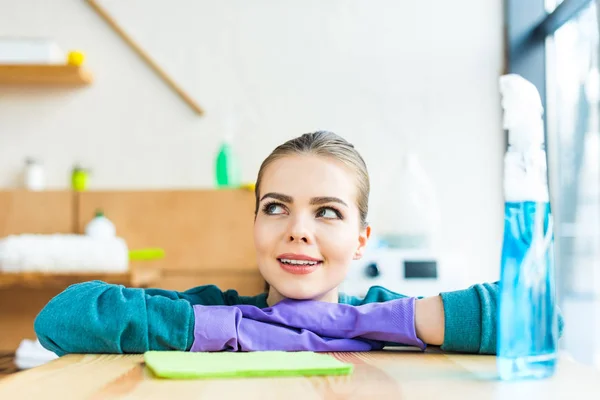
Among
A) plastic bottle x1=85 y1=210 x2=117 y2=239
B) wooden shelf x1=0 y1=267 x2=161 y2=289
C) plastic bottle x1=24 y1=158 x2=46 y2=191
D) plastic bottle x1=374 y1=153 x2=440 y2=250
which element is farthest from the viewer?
plastic bottle x1=24 y1=158 x2=46 y2=191

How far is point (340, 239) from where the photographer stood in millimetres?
1000

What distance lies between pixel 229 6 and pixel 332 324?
247 centimetres

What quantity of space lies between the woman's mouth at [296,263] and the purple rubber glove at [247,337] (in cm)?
12

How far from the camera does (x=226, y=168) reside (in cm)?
292

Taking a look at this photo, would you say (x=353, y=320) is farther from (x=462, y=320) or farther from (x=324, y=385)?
(x=324, y=385)

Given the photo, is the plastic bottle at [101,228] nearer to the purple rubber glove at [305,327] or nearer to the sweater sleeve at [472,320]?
the purple rubber glove at [305,327]

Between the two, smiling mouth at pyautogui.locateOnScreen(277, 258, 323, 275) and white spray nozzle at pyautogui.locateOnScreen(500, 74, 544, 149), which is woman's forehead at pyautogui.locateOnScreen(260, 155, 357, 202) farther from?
white spray nozzle at pyautogui.locateOnScreen(500, 74, 544, 149)

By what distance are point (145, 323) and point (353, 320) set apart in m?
0.26

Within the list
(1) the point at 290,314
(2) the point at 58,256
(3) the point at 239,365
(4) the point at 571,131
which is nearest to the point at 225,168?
(2) the point at 58,256

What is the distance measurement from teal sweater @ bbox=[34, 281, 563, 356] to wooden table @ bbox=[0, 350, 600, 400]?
108 millimetres

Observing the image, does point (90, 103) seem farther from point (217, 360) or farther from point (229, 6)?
point (217, 360)

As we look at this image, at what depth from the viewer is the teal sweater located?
33.5 inches

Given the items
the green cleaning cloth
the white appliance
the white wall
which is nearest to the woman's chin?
the green cleaning cloth

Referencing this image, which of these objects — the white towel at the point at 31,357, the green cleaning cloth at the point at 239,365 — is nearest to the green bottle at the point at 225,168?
the white towel at the point at 31,357
